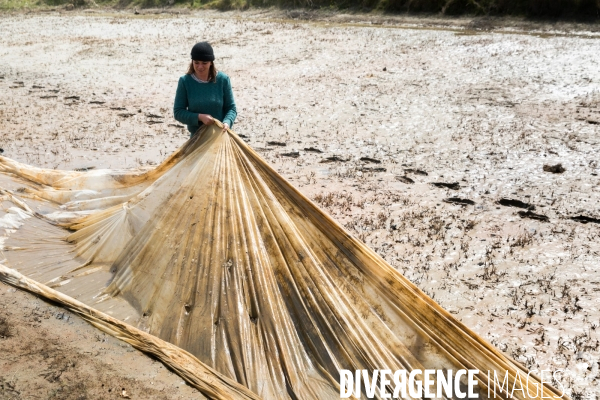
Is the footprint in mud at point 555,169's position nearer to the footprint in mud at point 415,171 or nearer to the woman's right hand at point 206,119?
the footprint in mud at point 415,171

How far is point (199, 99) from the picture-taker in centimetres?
458

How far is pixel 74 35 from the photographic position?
1794cm

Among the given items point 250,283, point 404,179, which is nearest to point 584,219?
point 404,179

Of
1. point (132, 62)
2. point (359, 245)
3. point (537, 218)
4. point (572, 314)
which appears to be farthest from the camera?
point (132, 62)

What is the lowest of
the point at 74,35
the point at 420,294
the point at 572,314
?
the point at 572,314

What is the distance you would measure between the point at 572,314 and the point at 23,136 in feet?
25.6

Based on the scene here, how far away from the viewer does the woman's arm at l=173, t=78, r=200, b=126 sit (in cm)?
447

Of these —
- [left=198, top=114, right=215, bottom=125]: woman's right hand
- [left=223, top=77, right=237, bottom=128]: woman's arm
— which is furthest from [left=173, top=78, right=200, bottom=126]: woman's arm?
[left=223, top=77, right=237, bottom=128]: woman's arm

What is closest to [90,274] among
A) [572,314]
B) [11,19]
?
[572,314]

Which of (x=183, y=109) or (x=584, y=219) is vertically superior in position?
(x=183, y=109)

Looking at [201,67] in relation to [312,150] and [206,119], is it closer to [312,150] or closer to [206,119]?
[206,119]

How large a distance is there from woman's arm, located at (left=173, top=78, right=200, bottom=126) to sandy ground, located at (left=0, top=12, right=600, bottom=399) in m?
1.71

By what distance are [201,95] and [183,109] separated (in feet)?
0.62

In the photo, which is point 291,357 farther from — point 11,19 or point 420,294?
point 11,19
